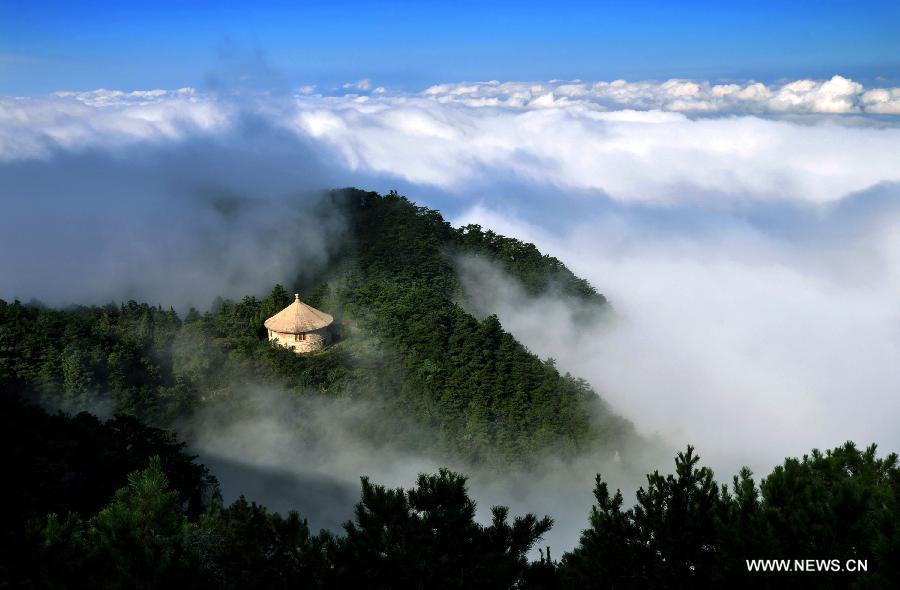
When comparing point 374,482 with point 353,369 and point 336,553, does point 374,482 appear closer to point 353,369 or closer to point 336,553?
point 353,369

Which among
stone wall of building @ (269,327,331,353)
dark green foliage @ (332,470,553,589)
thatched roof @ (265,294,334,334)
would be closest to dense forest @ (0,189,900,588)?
dark green foliage @ (332,470,553,589)

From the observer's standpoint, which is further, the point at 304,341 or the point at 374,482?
the point at 304,341

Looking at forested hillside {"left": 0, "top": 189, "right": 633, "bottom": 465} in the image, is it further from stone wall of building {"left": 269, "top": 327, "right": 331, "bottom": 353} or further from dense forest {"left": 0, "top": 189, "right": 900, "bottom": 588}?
stone wall of building {"left": 269, "top": 327, "right": 331, "bottom": 353}

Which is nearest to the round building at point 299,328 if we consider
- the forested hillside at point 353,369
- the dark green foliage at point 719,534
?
the forested hillside at point 353,369

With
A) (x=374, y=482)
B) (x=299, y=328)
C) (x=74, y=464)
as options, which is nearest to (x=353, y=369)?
(x=299, y=328)

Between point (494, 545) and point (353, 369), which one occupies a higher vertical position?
point (353, 369)

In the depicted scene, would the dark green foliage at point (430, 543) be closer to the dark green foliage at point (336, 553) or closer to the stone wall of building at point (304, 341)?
the dark green foliage at point (336, 553)
